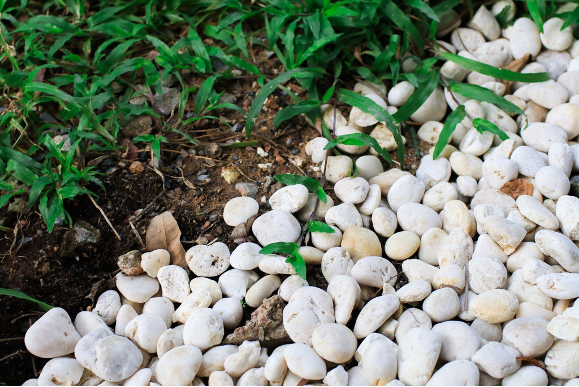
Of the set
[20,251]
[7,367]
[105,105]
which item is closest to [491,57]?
[105,105]

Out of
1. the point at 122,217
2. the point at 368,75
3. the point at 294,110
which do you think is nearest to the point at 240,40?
the point at 294,110

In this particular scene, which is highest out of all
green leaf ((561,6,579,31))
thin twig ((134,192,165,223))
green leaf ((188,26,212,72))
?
green leaf ((561,6,579,31))

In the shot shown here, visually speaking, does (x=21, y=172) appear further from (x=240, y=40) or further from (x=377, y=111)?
(x=377, y=111)

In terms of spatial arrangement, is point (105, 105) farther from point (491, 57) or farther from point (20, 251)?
point (491, 57)

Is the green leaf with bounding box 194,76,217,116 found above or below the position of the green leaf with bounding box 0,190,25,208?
above

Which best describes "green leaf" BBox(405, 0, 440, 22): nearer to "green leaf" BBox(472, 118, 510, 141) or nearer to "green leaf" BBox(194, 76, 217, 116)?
"green leaf" BBox(472, 118, 510, 141)

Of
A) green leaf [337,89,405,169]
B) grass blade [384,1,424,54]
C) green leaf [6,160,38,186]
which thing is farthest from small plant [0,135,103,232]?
grass blade [384,1,424,54]

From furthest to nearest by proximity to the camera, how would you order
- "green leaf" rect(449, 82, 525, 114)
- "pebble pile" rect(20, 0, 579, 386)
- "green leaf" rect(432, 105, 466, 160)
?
1. "green leaf" rect(449, 82, 525, 114)
2. "green leaf" rect(432, 105, 466, 160)
3. "pebble pile" rect(20, 0, 579, 386)
